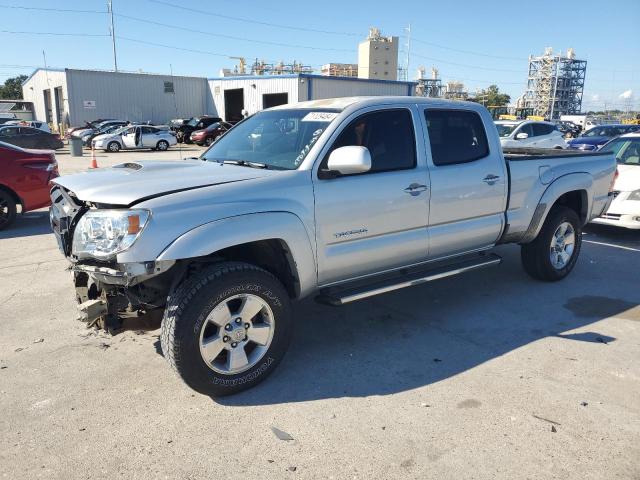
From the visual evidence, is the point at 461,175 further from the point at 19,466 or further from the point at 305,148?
the point at 19,466

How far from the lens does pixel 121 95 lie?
41.9 m

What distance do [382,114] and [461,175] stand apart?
0.95 m

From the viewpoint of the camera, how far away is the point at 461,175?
4594 millimetres

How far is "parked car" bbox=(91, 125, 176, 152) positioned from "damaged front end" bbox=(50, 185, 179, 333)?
25.6 metres

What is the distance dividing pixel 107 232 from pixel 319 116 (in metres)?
1.88

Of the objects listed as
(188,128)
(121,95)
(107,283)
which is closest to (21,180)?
(107,283)

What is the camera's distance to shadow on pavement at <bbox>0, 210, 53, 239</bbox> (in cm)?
822

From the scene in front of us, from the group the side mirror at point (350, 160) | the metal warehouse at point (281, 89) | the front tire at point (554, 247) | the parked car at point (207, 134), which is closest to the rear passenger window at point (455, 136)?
the side mirror at point (350, 160)

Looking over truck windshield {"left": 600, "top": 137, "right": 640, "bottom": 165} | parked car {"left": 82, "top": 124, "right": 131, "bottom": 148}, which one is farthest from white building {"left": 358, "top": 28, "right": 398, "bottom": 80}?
truck windshield {"left": 600, "top": 137, "right": 640, "bottom": 165}

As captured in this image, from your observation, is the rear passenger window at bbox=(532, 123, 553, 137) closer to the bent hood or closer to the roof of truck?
the bent hood

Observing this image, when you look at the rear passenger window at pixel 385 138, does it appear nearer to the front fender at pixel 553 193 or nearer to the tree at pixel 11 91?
the front fender at pixel 553 193

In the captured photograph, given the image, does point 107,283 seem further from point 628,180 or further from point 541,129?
point 541,129

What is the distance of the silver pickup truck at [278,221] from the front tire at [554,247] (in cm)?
63

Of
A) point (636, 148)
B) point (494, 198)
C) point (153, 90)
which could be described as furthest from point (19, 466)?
point (153, 90)
